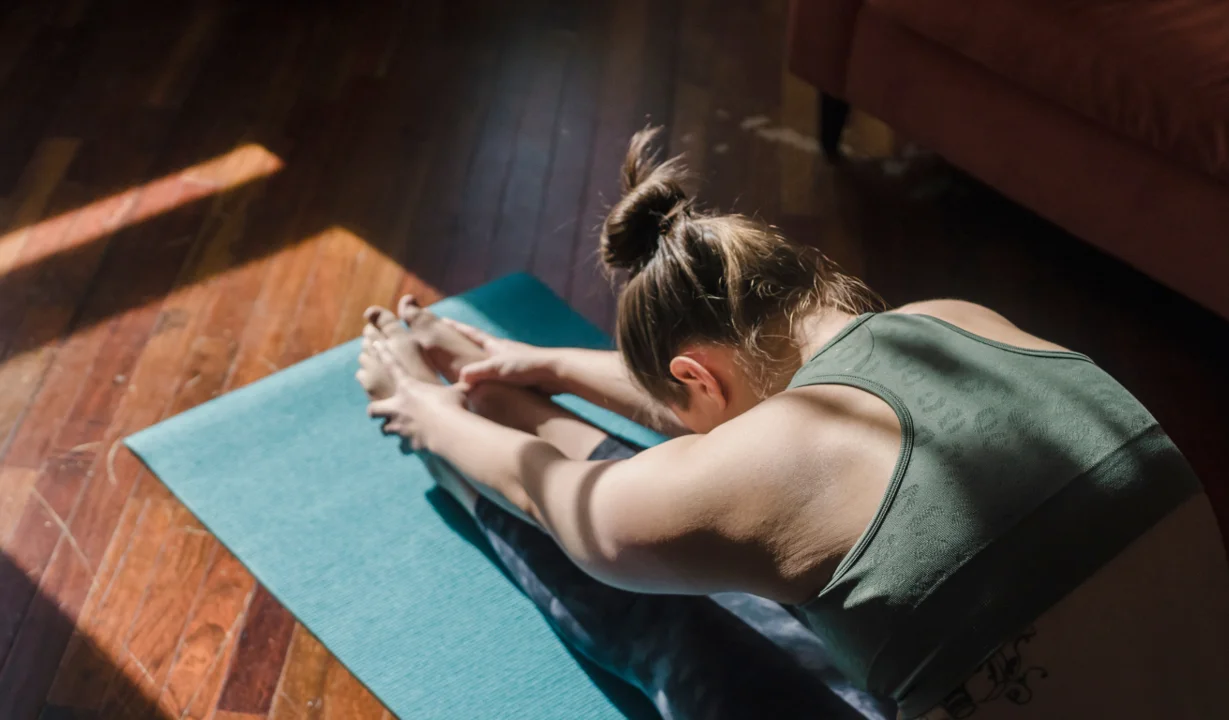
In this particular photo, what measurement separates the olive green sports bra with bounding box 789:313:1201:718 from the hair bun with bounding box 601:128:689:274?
0.88ft

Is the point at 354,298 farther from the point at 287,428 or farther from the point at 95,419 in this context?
the point at 95,419

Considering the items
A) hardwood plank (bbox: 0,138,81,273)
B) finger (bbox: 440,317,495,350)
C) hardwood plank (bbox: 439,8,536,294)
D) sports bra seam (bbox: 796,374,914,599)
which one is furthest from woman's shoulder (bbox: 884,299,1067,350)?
hardwood plank (bbox: 0,138,81,273)

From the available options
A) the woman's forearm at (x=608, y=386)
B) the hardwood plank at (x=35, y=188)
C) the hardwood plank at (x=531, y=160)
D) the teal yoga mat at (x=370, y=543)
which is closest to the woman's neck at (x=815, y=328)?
the woman's forearm at (x=608, y=386)

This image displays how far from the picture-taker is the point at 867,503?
82cm

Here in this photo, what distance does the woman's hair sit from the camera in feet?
3.19

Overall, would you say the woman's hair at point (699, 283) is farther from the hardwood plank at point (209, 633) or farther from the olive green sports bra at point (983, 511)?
the hardwood plank at point (209, 633)

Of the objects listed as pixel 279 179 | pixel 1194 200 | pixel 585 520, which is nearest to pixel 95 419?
pixel 279 179

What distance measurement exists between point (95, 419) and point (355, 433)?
1.24ft

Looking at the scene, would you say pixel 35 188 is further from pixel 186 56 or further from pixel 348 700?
pixel 348 700

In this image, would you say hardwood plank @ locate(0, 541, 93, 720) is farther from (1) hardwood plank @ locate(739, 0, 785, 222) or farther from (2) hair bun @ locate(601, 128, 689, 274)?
(1) hardwood plank @ locate(739, 0, 785, 222)

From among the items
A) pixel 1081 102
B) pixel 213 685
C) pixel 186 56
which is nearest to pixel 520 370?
pixel 213 685

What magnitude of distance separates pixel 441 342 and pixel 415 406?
15cm

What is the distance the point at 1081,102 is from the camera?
141cm

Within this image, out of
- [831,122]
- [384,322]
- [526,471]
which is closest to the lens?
[526,471]
